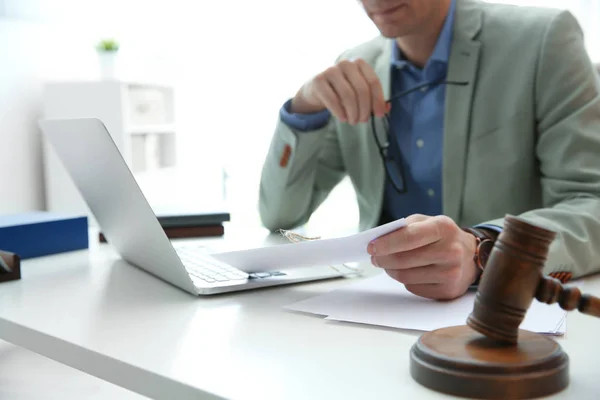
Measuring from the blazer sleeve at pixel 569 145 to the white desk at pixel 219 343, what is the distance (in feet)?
0.21

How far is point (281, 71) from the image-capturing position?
3.90 metres

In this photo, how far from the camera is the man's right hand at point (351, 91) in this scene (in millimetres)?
1091

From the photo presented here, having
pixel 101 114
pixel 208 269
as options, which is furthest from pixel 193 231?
pixel 101 114

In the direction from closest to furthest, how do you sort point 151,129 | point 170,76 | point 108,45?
point 108,45 < point 151,129 < point 170,76

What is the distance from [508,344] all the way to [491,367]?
0.04 m

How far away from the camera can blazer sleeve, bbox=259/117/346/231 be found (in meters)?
1.35

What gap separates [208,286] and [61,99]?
3014mm

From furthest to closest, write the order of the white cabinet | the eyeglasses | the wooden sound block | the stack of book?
1. the white cabinet
2. the eyeglasses
3. the stack of book
4. the wooden sound block

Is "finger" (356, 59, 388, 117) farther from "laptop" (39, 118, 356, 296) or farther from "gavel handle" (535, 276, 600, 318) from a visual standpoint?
"gavel handle" (535, 276, 600, 318)

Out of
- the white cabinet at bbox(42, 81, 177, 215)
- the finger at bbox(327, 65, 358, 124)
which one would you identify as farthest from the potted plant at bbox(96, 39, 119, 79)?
the finger at bbox(327, 65, 358, 124)

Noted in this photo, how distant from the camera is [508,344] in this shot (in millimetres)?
504

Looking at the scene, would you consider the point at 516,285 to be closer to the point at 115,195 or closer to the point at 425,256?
the point at 425,256

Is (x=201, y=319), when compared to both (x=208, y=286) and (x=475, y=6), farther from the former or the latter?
(x=475, y=6)

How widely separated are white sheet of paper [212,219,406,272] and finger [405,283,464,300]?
69mm
